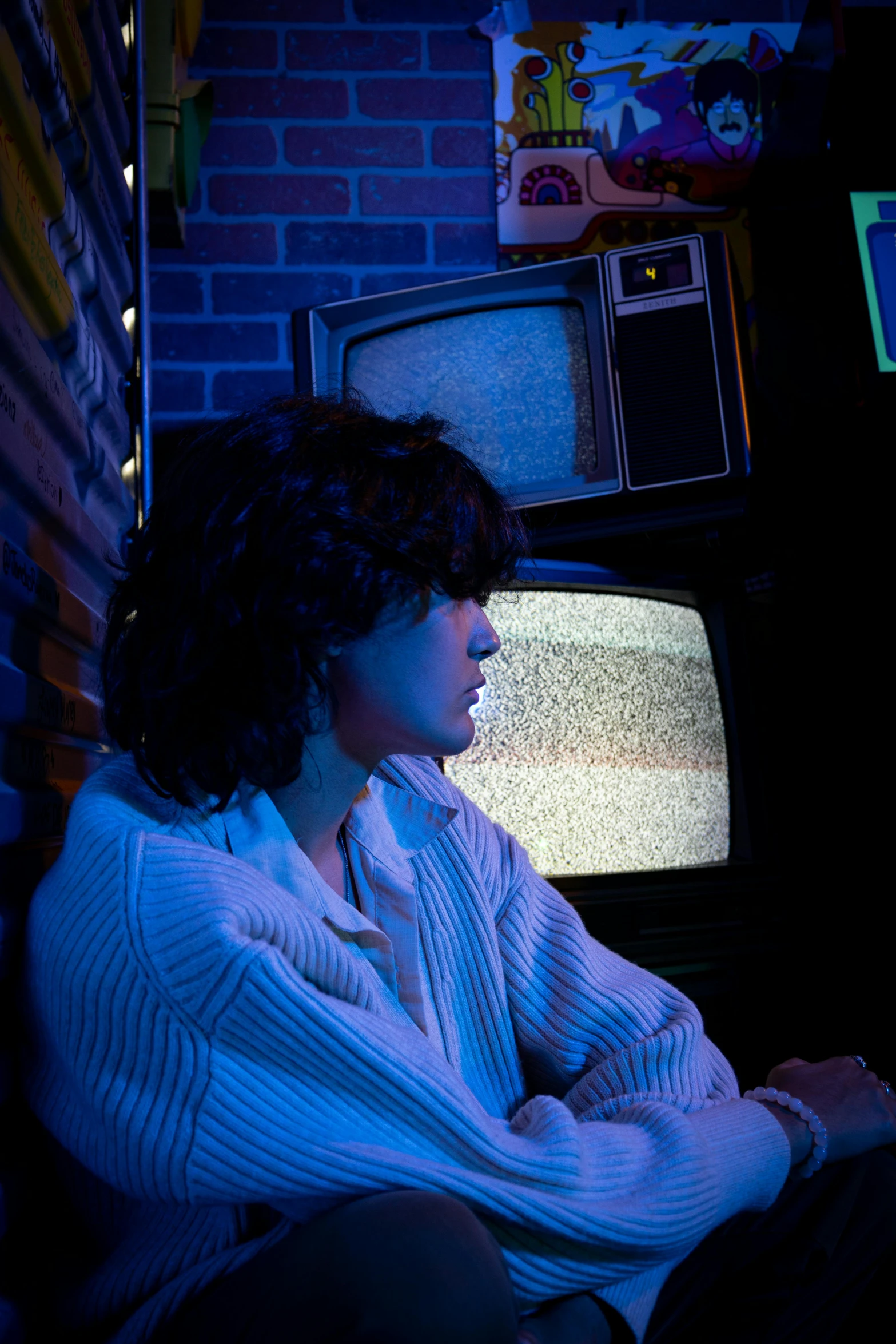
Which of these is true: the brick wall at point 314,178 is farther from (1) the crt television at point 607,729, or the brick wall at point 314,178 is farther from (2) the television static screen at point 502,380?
(1) the crt television at point 607,729

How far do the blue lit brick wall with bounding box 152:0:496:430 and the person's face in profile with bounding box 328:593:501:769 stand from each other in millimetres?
1375

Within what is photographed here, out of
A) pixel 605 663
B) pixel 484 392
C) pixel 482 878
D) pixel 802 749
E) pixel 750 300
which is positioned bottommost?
pixel 482 878

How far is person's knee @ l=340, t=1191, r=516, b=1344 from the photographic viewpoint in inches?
25.9

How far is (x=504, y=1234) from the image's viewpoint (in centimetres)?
79

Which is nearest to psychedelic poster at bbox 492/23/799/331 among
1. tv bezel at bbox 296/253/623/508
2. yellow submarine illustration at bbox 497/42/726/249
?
yellow submarine illustration at bbox 497/42/726/249

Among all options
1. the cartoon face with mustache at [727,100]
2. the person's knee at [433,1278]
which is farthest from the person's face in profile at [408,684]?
the cartoon face with mustache at [727,100]

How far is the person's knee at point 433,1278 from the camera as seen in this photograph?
0.66 m

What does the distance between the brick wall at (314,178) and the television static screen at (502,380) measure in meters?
0.65

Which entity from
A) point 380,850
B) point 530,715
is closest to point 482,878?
point 380,850

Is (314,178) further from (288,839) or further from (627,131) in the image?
(288,839)

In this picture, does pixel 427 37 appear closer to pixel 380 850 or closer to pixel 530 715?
pixel 530 715

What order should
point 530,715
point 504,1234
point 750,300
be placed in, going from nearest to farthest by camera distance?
point 504,1234, point 530,715, point 750,300

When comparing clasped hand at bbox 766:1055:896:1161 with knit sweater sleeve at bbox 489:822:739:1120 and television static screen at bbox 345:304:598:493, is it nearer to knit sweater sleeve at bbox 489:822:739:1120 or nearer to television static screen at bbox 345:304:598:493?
knit sweater sleeve at bbox 489:822:739:1120

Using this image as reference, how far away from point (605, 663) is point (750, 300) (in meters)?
1.10
